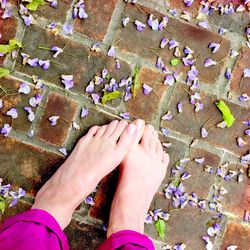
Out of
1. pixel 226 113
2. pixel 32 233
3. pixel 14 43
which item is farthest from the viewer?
pixel 226 113

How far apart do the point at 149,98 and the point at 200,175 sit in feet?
0.94

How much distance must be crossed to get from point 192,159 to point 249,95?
0.26m

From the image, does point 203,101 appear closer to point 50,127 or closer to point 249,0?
point 249,0

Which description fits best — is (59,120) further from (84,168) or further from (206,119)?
(206,119)

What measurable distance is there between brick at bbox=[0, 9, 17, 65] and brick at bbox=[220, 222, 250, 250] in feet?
2.86

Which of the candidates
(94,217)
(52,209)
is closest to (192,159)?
(94,217)

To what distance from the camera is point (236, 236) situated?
156cm

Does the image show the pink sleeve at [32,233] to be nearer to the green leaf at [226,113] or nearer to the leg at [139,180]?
the leg at [139,180]

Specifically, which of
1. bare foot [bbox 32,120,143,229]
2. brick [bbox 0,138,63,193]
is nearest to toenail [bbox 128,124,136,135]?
bare foot [bbox 32,120,143,229]

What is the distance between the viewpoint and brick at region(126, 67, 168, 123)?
1.48m

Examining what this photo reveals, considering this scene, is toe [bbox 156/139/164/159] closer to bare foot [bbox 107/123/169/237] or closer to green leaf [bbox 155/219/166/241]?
bare foot [bbox 107/123/169/237]

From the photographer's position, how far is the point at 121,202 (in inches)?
58.7

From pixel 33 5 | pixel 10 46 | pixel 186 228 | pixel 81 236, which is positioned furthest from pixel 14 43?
pixel 186 228

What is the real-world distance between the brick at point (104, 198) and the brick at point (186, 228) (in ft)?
0.46
